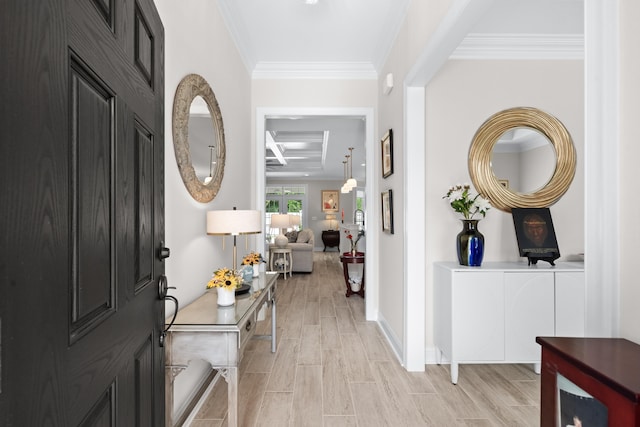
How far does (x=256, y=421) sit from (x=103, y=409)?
1457 mm

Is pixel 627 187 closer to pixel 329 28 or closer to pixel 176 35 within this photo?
pixel 176 35

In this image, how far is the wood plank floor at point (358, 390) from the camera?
2.07 meters

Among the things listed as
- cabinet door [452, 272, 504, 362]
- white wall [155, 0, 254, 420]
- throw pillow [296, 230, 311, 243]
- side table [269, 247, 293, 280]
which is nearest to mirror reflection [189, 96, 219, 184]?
white wall [155, 0, 254, 420]

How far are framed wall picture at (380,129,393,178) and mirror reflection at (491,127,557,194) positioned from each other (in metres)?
0.89

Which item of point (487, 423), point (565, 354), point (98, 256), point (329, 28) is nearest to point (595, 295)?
point (565, 354)

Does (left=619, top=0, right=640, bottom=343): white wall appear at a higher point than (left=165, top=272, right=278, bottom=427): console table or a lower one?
higher

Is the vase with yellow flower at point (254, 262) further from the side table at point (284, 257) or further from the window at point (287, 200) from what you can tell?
the window at point (287, 200)

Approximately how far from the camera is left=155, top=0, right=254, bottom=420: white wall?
1842 millimetres

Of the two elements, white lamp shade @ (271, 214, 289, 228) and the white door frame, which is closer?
the white door frame

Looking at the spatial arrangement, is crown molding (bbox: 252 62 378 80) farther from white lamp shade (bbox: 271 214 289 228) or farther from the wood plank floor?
white lamp shade (bbox: 271 214 289 228)

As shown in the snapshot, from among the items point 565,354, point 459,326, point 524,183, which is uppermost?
point 524,183

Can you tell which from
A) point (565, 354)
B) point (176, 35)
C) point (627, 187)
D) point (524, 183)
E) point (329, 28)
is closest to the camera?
point (565, 354)

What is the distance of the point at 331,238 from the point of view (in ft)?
40.4

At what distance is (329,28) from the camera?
10.4 feet
